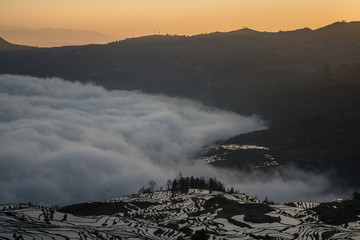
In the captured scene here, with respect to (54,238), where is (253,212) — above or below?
below

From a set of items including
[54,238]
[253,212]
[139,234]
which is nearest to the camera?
[54,238]

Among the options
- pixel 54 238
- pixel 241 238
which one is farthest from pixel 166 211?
pixel 54 238

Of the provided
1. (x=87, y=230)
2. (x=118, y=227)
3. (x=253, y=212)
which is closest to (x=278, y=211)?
(x=253, y=212)

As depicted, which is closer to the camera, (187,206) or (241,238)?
(241,238)

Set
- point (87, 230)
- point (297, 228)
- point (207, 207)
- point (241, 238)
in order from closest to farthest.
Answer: point (87, 230)
point (241, 238)
point (297, 228)
point (207, 207)

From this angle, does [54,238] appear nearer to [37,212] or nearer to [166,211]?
[37,212]

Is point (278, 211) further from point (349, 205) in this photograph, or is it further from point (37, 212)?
point (37, 212)
